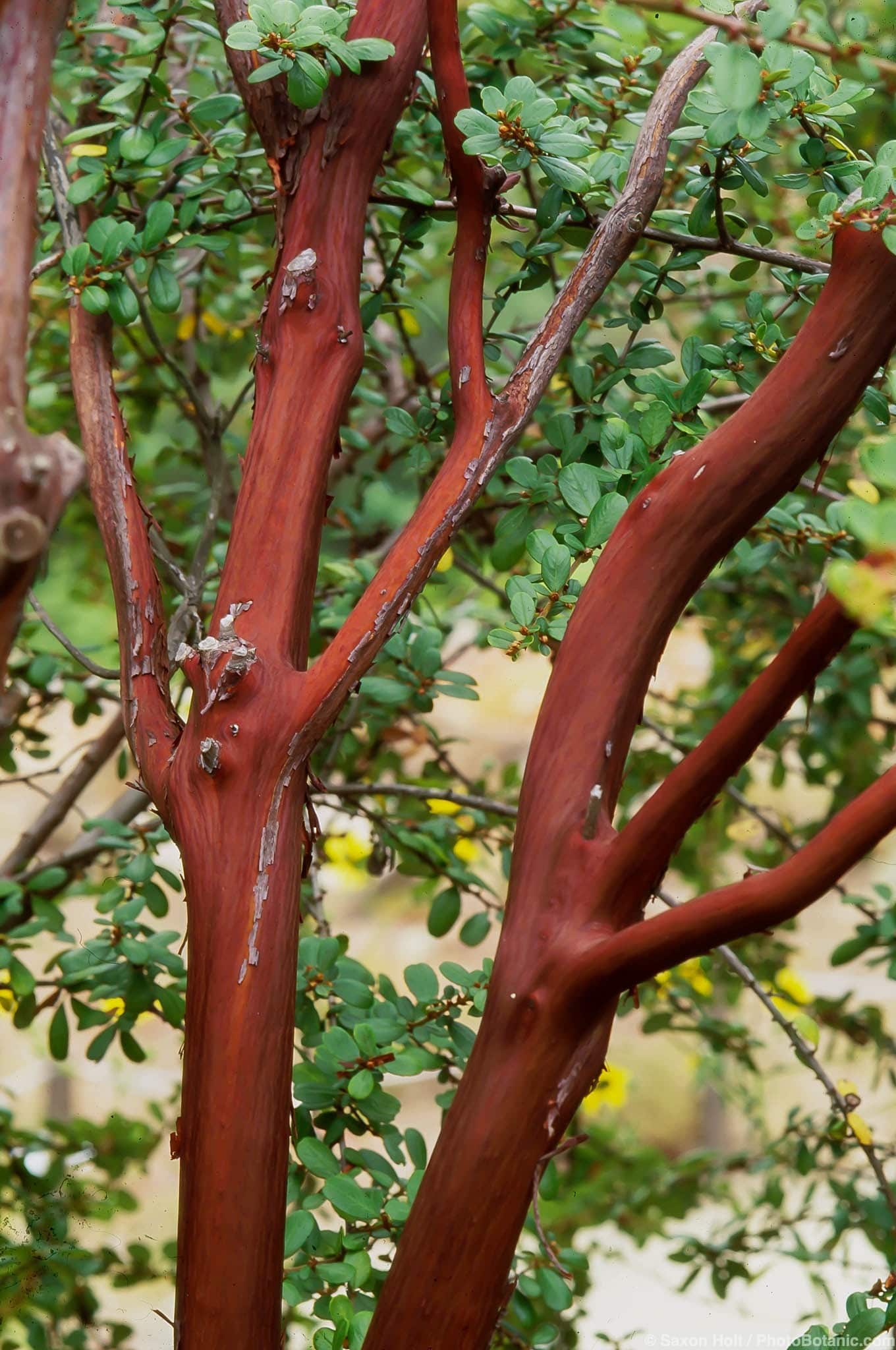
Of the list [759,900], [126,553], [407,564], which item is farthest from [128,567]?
[759,900]

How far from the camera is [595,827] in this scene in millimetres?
752

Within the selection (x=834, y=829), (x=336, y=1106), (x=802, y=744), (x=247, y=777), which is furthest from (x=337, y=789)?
(x=802, y=744)

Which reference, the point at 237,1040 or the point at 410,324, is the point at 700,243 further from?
the point at 410,324

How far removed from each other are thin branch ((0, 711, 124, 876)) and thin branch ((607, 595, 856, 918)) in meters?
1.02

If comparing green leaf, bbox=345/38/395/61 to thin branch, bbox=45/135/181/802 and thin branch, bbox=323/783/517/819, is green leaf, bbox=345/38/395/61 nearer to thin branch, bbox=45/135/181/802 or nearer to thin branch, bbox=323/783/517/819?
thin branch, bbox=45/135/181/802

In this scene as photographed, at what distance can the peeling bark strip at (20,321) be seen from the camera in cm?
54

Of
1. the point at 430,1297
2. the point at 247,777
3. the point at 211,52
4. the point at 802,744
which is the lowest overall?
the point at 430,1297

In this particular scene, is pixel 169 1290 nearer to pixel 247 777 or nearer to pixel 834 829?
pixel 247 777

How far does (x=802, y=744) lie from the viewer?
1.92 meters

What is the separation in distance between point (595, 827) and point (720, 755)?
0.10 m

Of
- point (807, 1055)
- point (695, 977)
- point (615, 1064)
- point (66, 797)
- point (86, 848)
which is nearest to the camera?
point (807, 1055)

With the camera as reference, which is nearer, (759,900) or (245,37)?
(759,900)

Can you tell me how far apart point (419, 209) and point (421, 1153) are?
834 millimetres

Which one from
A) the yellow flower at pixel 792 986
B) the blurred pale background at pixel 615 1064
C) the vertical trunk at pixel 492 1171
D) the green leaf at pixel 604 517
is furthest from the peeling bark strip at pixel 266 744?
the yellow flower at pixel 792 986
